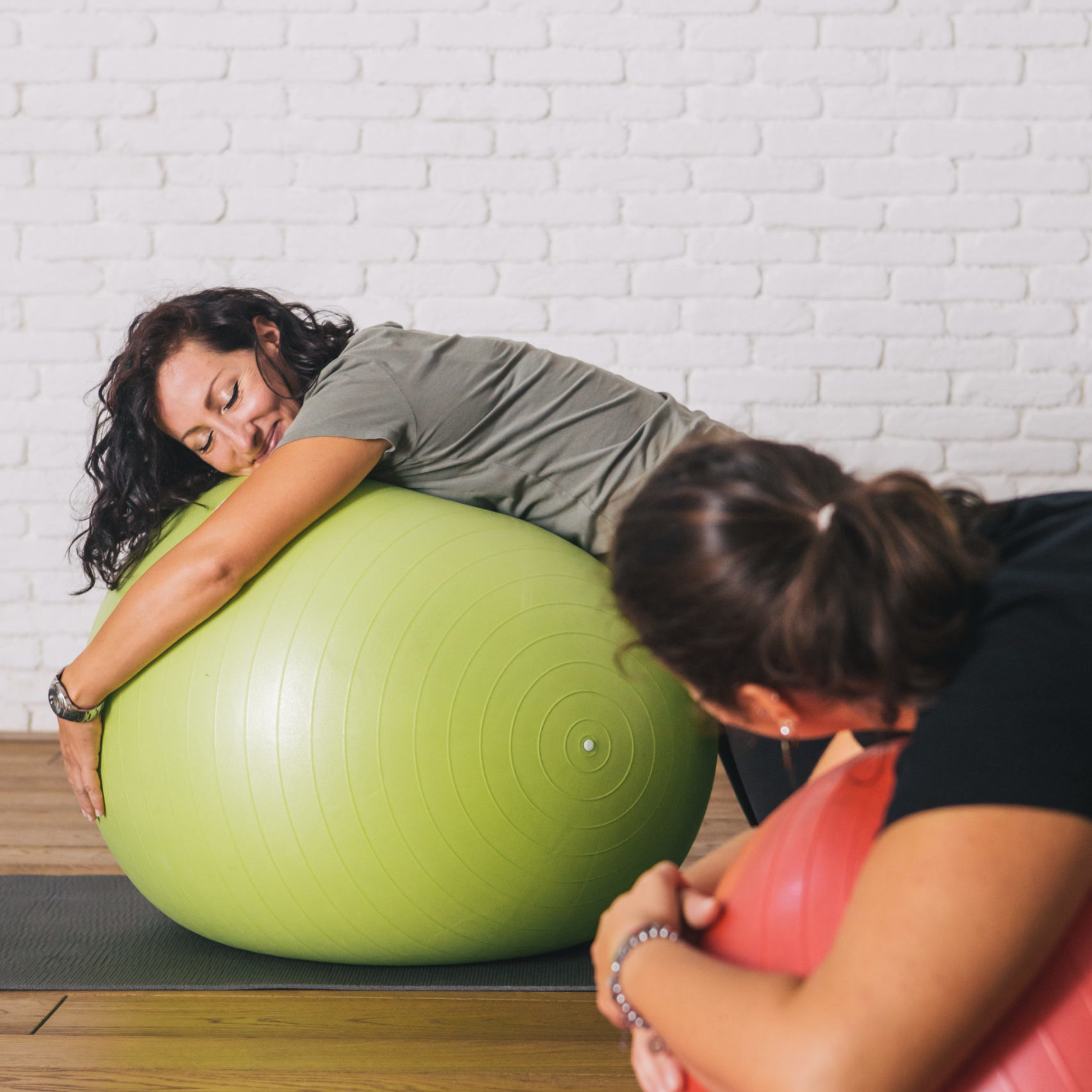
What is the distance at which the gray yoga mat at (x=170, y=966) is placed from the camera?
1428 millimetres

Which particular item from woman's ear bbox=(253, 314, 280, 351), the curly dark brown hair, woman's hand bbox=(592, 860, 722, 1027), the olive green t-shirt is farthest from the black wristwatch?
woman's hand bbox=(592, 860, 722, 1027)

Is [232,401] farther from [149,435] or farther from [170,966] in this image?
[170,966]

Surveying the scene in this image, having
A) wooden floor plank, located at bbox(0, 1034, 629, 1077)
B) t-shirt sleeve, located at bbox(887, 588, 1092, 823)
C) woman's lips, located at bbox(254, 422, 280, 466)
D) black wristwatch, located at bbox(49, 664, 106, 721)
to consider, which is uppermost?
t-shirt sleeve, located at bbox(887, 588, 1092, 823)

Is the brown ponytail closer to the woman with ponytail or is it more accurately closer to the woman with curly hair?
the woman with ponytail

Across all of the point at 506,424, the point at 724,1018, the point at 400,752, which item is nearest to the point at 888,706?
the point at 724,1018

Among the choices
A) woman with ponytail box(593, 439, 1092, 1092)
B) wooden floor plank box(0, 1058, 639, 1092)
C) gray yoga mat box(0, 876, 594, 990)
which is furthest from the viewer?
gray yoga mat box(0, 876, 594, 990)

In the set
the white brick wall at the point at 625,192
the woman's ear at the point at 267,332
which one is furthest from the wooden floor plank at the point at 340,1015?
the white brick wall at the point at 625,192

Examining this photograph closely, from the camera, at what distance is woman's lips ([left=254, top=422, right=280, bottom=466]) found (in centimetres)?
166

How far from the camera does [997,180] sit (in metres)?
2.66

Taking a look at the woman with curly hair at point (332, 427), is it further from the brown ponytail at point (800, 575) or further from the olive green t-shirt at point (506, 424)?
the brown ponytail at point (800, 575)

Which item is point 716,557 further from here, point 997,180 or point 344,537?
point 997,180

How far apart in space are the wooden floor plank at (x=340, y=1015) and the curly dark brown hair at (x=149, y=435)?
0.58 metres

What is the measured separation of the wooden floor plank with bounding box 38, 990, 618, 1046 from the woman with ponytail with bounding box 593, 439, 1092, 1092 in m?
0.51

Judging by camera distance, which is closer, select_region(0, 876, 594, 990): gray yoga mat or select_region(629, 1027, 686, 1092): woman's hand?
select_region(629, 1027, 686, 1092): woman's hand
